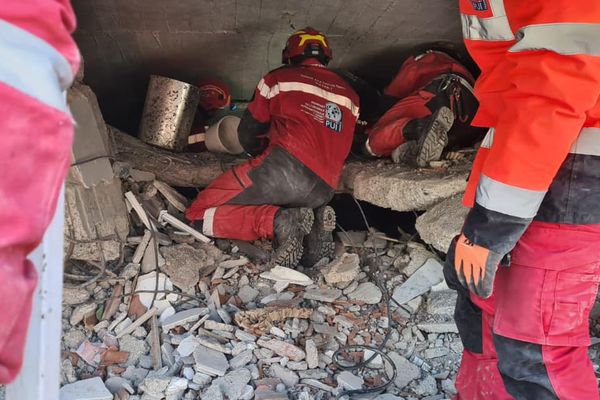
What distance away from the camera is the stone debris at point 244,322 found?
10.0 ft

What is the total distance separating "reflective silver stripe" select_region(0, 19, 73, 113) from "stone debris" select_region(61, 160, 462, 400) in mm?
2330

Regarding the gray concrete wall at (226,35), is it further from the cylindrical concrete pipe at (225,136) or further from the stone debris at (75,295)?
the stone debris at (75,295)

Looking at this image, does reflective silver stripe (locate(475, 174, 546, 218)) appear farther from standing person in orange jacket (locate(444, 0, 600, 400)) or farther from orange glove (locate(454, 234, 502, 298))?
orange glove (locate(454, 234, 502, 298))

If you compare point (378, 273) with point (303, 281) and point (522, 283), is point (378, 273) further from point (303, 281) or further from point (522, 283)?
point (522, 283)

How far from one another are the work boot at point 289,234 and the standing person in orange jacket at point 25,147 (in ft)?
10.7

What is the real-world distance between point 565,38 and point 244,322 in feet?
8.23

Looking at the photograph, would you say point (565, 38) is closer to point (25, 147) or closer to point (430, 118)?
point (25, 147)

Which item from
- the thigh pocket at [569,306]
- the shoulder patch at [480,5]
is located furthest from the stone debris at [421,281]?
the shoulder patch at [480,5]

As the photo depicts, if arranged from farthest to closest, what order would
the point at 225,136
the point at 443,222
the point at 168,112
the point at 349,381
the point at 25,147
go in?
the point at 225,136 → the point at 168,112 → the point at 443,222 → the point at 349,381 → the point at 25,147

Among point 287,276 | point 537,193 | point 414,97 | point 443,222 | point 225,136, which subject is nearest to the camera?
point 537,193

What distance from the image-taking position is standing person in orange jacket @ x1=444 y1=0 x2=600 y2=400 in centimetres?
164

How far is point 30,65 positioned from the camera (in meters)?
0.84

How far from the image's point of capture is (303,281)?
13.1 ft

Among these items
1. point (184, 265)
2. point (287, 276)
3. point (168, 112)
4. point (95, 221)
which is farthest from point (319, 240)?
point (168, 112)
